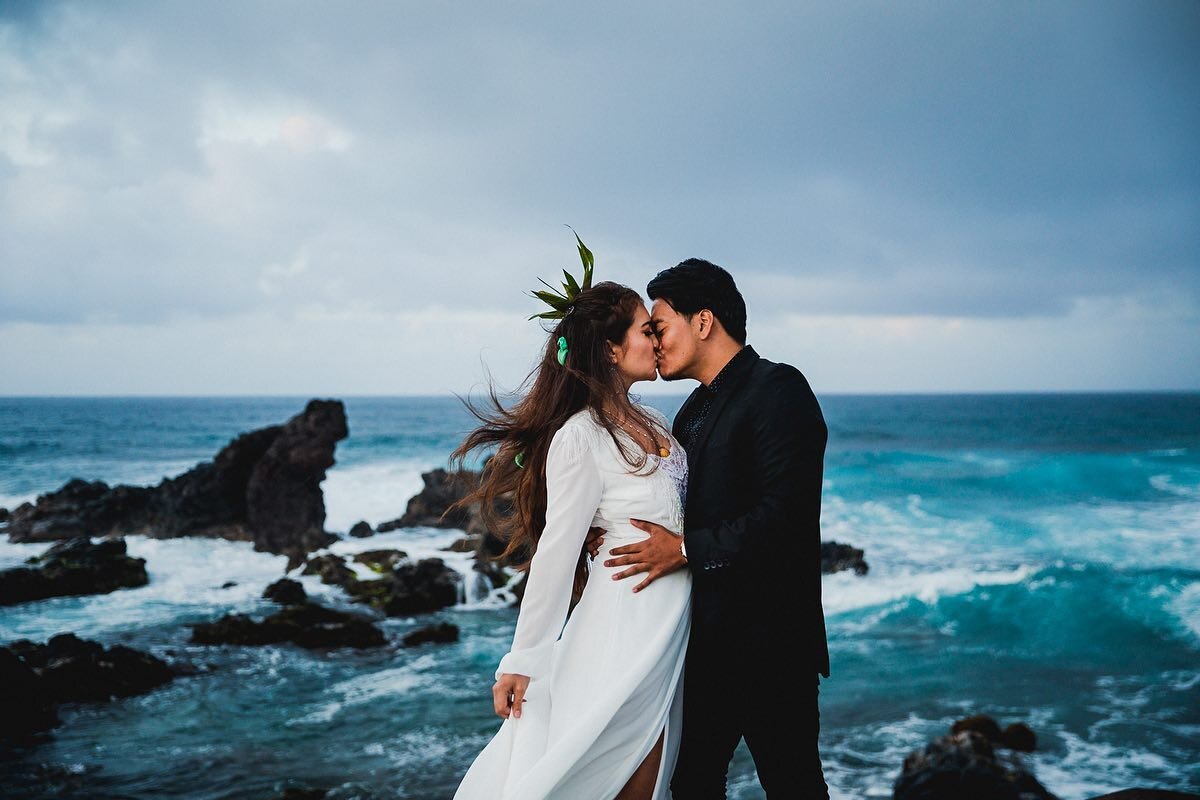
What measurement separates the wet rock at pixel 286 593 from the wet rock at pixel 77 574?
3304mm

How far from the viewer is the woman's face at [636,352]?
11.1 feet

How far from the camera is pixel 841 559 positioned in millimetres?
19578

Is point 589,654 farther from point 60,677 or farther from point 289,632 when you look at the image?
point 289,632

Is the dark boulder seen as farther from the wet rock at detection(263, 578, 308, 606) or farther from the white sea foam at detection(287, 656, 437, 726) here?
the wet rock at detection(263, 578, 308, 606)

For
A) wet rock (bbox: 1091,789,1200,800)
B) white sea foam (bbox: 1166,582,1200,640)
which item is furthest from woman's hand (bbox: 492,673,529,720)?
white sea foam (bbox: 1166,582,1200,640)

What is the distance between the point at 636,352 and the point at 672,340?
0.23 m

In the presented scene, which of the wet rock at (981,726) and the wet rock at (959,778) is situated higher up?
the wet rock at (959,778)

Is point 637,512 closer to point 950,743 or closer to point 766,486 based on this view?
point 766,486

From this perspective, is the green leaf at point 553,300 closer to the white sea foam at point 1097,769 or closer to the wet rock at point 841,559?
the white sea foam at point 1097,769

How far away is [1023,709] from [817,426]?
951 cm

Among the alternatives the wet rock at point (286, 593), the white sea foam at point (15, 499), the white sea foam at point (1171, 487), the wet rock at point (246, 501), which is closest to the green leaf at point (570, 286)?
the wet rock at point (286, 593)

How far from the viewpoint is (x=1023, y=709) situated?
10.5 metres

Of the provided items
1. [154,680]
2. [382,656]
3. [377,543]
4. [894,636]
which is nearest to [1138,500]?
[894,636]

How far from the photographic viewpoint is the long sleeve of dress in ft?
9.54
